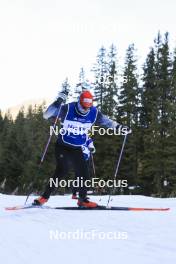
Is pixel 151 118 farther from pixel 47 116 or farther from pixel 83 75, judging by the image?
pixel 47 116

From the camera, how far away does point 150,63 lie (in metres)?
48.3

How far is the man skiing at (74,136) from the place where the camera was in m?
7.93
